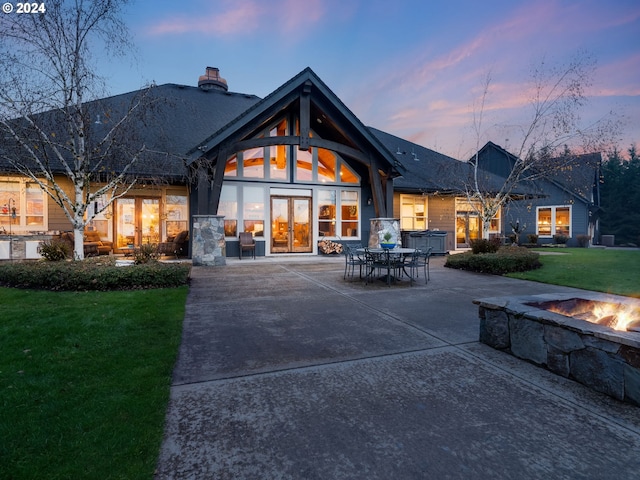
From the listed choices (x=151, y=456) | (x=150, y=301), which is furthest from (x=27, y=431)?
(x=150, y=301)

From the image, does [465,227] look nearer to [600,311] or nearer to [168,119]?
[600,311]

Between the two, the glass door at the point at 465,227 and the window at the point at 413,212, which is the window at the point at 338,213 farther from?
the glass door at the point at 465,227

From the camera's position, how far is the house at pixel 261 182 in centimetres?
1073

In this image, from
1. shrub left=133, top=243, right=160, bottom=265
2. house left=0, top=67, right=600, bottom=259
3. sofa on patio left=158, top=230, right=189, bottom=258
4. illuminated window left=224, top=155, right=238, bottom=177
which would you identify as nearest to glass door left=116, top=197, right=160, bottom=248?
house left=0, top=67, right=600, bottom=259

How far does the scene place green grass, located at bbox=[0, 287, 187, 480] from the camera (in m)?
1.86

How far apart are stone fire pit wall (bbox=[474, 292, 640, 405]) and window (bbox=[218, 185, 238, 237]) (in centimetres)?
1048

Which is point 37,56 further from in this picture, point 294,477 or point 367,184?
point 367,184

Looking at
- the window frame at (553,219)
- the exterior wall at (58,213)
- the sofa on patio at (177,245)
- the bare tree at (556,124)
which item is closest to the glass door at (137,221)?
the sofa on patio at (177,245)

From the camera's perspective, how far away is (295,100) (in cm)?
1211

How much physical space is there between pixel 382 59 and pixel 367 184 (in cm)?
920

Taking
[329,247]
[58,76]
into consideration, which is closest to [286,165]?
[329,247]

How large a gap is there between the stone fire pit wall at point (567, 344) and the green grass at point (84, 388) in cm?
341

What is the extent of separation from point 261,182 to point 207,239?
150 inches

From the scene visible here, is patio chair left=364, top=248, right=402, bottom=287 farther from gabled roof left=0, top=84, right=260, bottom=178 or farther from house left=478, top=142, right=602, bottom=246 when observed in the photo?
house left=478, top=142, right=602, bottom=246
